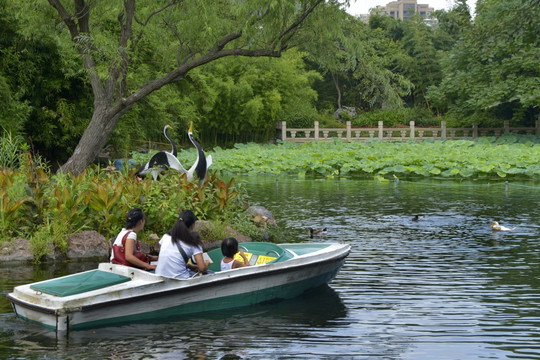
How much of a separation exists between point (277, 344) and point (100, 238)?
16.9 ft

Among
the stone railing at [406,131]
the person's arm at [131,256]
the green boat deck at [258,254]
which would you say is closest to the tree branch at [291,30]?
the green boat deck at [258,254]

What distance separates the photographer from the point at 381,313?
8.09 meters

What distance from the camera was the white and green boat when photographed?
717 cm

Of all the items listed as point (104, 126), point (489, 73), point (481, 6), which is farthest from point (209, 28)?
point (481, 6)

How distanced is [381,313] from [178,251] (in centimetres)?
248

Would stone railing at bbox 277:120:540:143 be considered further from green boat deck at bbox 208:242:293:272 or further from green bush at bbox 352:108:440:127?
green boat deck at bbox 208:242:293:272

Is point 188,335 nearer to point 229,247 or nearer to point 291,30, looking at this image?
point 229,247

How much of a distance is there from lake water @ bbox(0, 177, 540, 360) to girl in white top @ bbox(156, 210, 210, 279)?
1.86ft

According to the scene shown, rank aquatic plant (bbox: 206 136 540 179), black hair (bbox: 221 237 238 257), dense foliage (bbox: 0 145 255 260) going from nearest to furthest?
1. black hair (bbox: 221 237 238 257)
2. dense foliage (bbox: 0 145 255 260)
3. aquatic plant (bbox: 206 136 540 179)

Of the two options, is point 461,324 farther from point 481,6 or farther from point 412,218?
point 481,6

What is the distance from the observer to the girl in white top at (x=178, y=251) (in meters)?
8.02

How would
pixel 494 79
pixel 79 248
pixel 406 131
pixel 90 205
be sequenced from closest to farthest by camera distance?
pixel 79 248 < pixel 90 205 < pixel 494 79 < pixel 406 131

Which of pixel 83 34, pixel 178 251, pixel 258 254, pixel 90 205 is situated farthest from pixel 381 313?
pixel 83 34

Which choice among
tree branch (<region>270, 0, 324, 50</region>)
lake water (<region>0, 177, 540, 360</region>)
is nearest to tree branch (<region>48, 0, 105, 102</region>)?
tree branch (<region>270, 0, 324, 50</region>)
